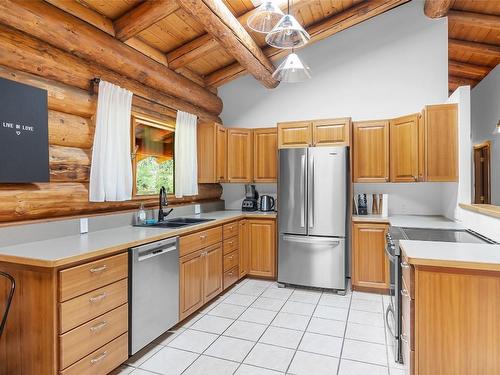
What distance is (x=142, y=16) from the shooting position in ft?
9.08

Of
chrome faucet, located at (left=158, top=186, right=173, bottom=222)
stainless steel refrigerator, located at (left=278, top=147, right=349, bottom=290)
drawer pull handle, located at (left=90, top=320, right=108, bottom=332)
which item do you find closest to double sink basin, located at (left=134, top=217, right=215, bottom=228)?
chrome faucet, located at (left=158, top=186, right=173, bottom=222)

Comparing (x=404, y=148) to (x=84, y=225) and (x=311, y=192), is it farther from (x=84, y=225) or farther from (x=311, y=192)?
(x=84, y=225)

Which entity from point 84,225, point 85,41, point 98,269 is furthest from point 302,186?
point 85,41

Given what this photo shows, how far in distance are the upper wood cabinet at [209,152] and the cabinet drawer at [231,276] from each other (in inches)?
49.9

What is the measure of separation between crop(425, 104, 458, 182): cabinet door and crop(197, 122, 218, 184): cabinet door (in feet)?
8.65

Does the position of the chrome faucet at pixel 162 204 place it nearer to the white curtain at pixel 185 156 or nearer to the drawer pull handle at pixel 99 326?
the white curtain at pixel 185 156

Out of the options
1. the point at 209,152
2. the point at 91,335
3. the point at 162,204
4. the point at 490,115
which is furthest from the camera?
the point at 490,115

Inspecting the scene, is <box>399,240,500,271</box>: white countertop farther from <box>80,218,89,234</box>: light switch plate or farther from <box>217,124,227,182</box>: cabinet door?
<box>217,124,227,182</box>: cabinet door

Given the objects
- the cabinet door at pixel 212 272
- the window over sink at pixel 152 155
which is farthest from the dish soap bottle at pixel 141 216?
the cabinet door at pixel 212 272

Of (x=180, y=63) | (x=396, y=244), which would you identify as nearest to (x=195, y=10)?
(x=180, y=63)

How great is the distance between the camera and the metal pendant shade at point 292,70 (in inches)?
116

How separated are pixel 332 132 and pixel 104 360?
3.30m

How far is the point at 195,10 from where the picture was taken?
2.69 m

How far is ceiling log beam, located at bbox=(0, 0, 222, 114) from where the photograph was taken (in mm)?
2129
